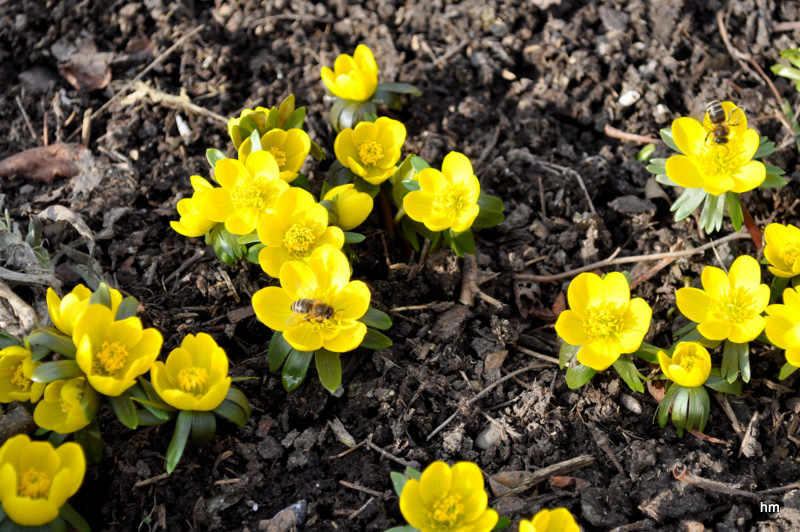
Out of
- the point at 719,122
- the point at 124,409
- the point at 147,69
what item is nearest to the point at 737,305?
the point at 719,122

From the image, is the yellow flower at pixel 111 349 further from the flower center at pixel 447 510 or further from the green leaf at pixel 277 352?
the flower center at pixel 447 510

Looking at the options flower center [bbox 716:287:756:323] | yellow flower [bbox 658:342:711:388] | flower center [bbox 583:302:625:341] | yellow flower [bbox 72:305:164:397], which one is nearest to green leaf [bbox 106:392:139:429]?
yellow flower [bbox 72:305:164:397]

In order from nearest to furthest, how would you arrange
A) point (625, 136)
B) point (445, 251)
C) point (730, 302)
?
point (730, 302) → point (445, 251) → point (625, 136)

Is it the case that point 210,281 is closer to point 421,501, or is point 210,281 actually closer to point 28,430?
point 28,430

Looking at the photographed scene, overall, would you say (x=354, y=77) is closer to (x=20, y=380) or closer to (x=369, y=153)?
(x=369, y=153)

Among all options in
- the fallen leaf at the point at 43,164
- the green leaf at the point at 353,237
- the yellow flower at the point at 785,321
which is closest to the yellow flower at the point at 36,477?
the green leaf at the point at 353,237

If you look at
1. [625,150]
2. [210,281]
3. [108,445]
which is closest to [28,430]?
[108,445]
